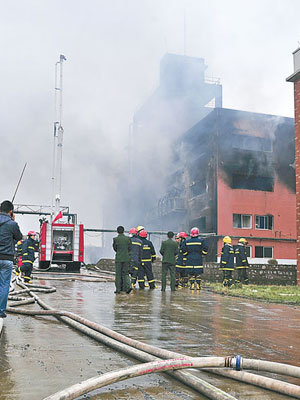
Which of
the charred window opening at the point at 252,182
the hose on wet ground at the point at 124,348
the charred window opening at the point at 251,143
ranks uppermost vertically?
the charred window opening at the point at 251,143

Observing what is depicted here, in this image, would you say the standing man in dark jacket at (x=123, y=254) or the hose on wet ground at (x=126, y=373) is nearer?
the hose on wet ground at (x=126, y=373)

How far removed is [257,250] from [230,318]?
27240 millimetres

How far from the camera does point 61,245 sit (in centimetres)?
2469

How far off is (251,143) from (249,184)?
10.4ft

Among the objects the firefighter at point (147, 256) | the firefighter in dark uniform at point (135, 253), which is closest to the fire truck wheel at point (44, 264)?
the firefighter at point (147, 256)

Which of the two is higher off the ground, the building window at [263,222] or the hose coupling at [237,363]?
the building window at [263,222]

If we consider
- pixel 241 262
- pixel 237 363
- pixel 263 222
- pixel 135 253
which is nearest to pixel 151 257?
pixel 135 253

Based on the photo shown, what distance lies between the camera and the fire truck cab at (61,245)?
2398cm

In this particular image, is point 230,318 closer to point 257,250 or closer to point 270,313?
point 270,313

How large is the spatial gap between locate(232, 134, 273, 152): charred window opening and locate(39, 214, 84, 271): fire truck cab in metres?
15.9

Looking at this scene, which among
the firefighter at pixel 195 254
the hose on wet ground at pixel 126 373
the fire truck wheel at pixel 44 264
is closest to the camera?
the hose on wet ground at pixel 126 373

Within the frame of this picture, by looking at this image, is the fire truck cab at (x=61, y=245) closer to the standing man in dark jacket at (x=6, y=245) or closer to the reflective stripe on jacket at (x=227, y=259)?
the reflective stripe on jacket at (x=227, y=259)

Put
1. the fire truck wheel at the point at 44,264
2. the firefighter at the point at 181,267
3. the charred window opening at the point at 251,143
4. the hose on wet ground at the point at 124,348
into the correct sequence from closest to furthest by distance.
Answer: the hose on wet ground at the point at 124,348
the firefighter at the point at 181,267
the fire truck wheel at the point at 44,264
the charred window opening at the point at 251,143

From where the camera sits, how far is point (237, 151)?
35.3 metres
